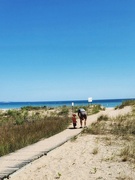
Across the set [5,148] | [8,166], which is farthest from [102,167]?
[5,148]

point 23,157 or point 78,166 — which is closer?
point 78,166

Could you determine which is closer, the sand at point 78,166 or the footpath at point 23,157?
the sand at point 78,166

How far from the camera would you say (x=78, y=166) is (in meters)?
11.8

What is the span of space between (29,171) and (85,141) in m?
7.09

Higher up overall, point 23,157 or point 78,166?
point 23,157

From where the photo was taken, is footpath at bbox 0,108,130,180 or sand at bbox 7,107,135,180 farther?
footpath at bbox 0,108,130,180

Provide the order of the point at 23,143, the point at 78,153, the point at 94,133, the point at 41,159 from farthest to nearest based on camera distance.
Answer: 1. the point at 94,133
2. the point at 23,143
3. the point at 78,153
4. the point at 41,159

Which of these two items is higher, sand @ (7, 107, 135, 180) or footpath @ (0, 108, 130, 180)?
footpath @ (0, 108, 130, 180)

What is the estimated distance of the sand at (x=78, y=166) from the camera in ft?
34.4

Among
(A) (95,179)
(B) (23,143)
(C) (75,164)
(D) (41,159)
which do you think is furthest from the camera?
(B) (23,143)

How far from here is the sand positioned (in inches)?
412

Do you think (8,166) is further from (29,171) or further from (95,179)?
(95,179)

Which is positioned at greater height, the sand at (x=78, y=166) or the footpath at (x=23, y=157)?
the footpath at (x=23, y=157)

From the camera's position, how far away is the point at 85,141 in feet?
58.6
